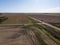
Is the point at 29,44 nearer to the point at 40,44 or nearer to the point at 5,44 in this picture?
the point at 40,44

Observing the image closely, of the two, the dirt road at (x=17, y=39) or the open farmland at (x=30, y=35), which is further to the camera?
the open farmland at (x=30, y=35)

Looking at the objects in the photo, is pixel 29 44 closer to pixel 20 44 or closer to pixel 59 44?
pixel 20 44

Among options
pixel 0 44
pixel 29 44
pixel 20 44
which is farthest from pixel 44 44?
pixel 0 44

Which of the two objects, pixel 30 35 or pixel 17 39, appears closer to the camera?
pixel 17 39

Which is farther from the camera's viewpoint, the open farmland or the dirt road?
the open farmland

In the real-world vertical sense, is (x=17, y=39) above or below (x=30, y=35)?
above

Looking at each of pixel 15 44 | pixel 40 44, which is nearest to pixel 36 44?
pixel 40 44

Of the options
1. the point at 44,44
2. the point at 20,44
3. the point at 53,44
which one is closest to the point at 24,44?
the point at 20,44

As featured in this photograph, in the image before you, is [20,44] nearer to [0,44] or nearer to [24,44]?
[24,44]
